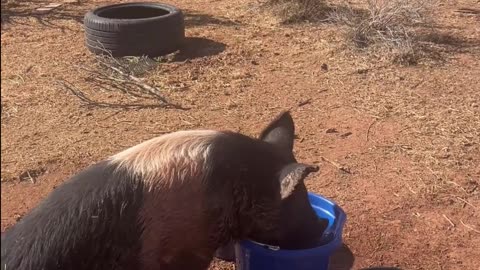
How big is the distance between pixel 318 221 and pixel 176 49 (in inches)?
189

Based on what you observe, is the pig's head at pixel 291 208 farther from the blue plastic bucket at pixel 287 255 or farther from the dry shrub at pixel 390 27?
the dry shrub at pixel 390 27

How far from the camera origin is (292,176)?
369 centimetres

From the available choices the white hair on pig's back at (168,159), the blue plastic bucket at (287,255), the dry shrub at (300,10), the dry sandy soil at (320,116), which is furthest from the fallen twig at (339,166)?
the dry shrub at (300,10)

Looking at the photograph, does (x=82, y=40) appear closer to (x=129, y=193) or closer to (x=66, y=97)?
(x=66, y=97)

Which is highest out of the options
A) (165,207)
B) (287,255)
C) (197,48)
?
(165,207)

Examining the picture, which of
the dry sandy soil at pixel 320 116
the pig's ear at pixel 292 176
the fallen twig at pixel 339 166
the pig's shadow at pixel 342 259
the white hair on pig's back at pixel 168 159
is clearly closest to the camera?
the white hair on pig's back at pixel 168 159

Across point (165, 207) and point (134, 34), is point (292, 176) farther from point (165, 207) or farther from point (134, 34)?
point (134, 34)

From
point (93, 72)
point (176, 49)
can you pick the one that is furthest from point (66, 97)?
point (176, 49)

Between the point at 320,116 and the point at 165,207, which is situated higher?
the point at 165,207

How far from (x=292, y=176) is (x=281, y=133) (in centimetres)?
61

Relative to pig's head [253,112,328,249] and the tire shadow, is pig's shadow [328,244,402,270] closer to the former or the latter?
pig's head [253,112,328,249]

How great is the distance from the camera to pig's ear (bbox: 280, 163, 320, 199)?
3.65 m

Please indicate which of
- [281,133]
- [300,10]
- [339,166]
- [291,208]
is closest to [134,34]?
[300,10]

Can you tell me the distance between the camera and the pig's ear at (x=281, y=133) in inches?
164
